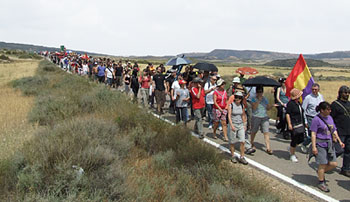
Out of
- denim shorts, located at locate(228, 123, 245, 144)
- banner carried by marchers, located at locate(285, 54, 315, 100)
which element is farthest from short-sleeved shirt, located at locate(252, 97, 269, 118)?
banner carried by marchers, located at locate(285, 54, 315, 100)

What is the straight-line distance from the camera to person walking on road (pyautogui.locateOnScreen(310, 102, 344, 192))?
14.6 ft

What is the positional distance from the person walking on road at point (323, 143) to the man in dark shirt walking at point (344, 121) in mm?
595

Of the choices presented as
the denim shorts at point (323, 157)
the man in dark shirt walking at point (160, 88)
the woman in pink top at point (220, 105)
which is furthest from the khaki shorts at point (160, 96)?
the denim shorts at point (323, 157)

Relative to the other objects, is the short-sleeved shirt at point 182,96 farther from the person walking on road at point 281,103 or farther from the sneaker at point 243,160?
the person walking on road at point 281,103

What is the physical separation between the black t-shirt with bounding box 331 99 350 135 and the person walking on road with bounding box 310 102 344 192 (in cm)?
59

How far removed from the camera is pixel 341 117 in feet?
16.7

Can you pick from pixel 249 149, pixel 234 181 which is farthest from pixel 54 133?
pixel 249 149

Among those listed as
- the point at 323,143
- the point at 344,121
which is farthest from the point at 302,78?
the point at 323,143

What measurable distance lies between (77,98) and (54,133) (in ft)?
18.2

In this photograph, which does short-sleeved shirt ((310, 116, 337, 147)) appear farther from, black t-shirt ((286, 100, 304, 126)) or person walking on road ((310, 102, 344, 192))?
black t-shirt ((286, 100, 304, 126))

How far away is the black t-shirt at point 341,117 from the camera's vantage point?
5.02 m

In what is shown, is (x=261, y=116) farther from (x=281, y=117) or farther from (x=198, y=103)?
(x=281, y=117)

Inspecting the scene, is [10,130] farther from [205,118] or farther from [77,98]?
[205,118]

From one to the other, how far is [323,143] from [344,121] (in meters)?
0.97
